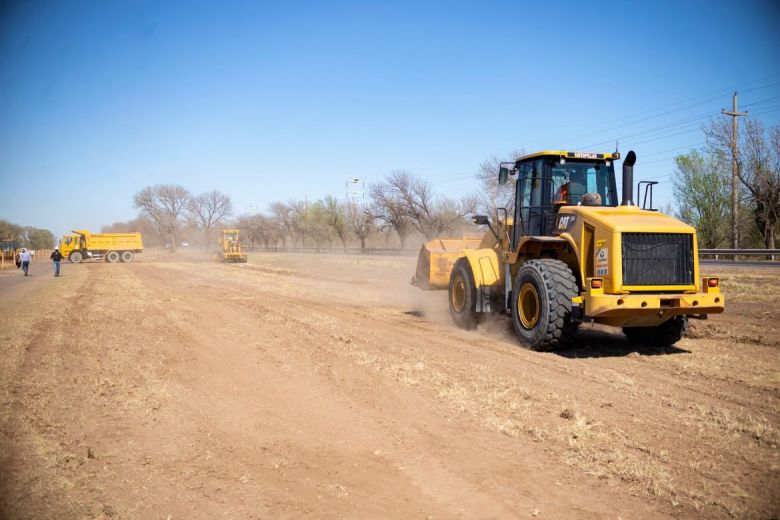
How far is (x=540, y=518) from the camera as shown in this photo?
321 centimetres

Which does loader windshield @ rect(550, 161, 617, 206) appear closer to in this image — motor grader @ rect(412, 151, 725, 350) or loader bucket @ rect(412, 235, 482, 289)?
motor grader @ rect(412, 151, 725, 350)

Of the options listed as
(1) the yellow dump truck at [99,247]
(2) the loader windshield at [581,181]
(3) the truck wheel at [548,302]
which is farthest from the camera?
(1) the yellow dump truck at [99,247]

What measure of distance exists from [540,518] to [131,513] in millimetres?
2643

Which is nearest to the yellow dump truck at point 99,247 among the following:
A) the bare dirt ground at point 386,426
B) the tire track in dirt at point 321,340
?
the tire track in dirt at point 321,340

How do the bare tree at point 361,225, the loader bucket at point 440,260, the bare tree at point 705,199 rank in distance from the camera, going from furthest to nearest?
the bare tree at point 361,225, the bare tree at point 705,199, the loader bucket at point 440,260

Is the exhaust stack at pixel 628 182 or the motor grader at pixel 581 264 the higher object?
the exhaust stack at pixel 628 182

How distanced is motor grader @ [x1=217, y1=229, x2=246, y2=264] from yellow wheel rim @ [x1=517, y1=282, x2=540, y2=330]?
39.9 m

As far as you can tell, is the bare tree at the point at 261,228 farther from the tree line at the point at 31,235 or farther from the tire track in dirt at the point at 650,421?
the tire track in dirt at the point at 650,421

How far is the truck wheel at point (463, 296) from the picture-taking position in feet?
31.7

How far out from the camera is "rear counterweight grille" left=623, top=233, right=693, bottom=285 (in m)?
6.93

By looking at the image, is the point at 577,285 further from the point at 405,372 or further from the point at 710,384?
the point at 405,372

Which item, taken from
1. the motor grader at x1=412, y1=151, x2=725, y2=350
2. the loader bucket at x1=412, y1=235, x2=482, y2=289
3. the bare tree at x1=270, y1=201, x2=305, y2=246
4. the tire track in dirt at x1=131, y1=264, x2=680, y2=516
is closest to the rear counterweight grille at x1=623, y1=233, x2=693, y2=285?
the motor grader at x1=412, y1=151, x2=725, y2=350

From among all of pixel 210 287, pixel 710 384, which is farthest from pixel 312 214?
pixel 710 384

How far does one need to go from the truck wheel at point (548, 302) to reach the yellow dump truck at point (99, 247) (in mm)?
49718
